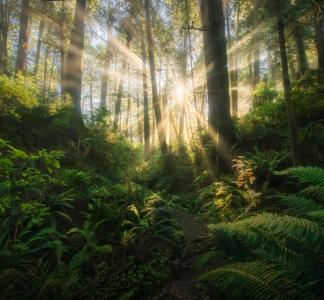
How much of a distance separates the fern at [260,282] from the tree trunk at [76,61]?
10180 millimetres

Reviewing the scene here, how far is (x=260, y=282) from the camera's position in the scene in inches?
95.1

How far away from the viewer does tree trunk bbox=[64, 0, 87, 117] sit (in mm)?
11922

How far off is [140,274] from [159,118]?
1128 centimetres

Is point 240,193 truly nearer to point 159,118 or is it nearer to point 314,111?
point 314,111

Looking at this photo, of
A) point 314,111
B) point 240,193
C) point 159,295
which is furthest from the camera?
point 314,111

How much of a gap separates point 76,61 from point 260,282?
11.7 meters

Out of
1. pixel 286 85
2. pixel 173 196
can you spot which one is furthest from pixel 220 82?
pixel 173 196

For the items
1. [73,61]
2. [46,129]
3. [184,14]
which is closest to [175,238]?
[46,129]

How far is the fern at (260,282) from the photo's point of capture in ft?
7.50

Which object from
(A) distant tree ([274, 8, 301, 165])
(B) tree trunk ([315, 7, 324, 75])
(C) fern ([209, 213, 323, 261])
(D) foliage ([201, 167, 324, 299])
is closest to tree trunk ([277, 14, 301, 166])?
(A) distant tree ([274, 8, 301, 165])

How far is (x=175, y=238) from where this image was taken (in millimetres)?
5602

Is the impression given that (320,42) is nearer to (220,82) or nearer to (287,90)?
(220,82)

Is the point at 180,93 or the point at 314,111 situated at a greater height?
the point at 180,93

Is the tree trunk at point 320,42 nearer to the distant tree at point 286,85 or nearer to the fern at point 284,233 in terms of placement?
the distant tree at point 286,85
